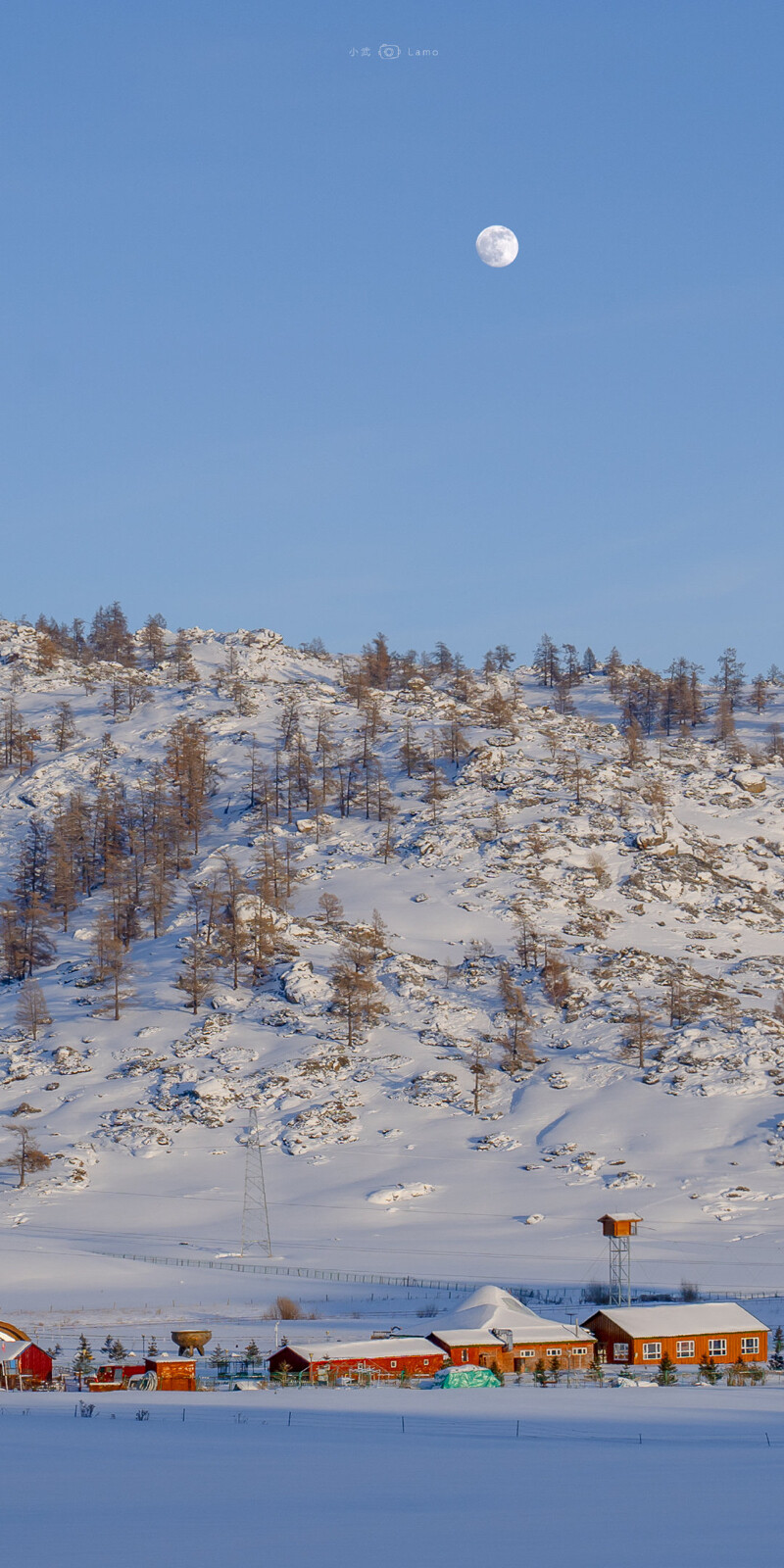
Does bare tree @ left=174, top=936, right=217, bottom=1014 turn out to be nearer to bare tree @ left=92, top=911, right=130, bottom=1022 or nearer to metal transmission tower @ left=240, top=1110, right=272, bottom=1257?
bare tree @ left=92, top=911, right=130, bottom=1022

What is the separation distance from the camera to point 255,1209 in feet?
254

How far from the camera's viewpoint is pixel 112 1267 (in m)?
65.8

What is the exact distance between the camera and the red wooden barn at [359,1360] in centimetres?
4203

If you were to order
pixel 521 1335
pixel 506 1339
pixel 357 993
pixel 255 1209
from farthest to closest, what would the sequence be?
pixel 357 993 → pixel 255 1209 → pixel 521 1335 → pixel 506 1339

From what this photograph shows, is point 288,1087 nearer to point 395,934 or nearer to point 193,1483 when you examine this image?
point 395,934

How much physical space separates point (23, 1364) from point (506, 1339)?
1554cm

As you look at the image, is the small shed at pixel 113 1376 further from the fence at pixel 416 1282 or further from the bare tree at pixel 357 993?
the bare tree at pixel 357 993

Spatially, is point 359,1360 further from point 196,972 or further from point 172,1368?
point 196,972

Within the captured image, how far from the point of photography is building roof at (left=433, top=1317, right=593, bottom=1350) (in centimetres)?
4456

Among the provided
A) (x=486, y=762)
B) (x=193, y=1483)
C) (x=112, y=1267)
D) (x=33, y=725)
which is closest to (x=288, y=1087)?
(x=112, y=1267)

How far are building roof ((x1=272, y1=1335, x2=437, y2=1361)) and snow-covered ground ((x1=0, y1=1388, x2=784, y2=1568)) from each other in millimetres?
9537

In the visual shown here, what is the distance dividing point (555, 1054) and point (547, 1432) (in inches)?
2860

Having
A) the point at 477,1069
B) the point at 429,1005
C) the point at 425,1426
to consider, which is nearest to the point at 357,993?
the point at 429,1005

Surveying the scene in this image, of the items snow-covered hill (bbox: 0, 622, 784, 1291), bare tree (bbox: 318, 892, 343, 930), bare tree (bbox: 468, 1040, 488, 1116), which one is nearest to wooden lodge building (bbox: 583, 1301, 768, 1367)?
snow-covered hill (bbox: 0, 622, 784, 1291)
